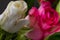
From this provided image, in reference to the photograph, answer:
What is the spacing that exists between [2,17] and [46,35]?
4.3 inches

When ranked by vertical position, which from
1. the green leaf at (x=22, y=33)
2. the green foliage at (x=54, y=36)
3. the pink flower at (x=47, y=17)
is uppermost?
the pink flower at (x=47, y=17)

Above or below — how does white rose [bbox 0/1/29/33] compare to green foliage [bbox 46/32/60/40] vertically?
above

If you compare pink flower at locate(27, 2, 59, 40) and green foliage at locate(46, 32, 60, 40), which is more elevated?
pink flower at locate(27, 2, 59, 40)

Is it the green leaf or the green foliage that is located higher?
the green leaf

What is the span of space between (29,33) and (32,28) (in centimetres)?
1

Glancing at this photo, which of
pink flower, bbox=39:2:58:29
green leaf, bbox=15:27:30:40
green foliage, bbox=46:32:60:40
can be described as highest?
pink flower, bbox=39:2:58:29

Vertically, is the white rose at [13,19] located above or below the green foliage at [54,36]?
above

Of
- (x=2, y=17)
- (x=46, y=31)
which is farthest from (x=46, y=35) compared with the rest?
(x=2, y=17)

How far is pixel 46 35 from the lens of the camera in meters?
0.41

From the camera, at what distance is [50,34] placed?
40cm

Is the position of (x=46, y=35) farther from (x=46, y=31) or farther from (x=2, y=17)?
(x=2, y=17)

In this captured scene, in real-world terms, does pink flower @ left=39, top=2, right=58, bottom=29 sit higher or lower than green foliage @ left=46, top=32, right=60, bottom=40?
higher

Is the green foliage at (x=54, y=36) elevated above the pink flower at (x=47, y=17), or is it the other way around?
the pink flower at (x=47, y=17)

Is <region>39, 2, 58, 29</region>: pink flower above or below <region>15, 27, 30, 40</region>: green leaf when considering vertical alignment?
above
